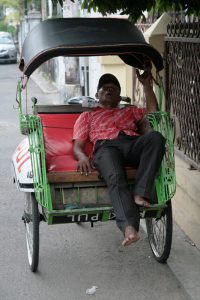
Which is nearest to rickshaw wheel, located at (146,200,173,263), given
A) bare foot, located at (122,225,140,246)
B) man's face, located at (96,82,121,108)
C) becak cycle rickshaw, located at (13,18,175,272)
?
becak cycle rickshaw, located at (13,18,175,272)

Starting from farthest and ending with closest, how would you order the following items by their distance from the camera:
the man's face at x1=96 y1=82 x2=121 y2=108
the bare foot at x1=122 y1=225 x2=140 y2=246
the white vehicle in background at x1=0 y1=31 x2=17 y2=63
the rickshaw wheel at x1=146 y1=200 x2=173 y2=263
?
the white vehicle in background at x1=0 y1=31 x2=17 y2=63
the man's face at x1=96 y1=82 x2=121 y2=108
the rickshaw wheel at x1=146 y1=200 x2=173 y2=263
the bare foot at x1=122 y1=225 x2=140 y2=246

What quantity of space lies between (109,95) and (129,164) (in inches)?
29.7

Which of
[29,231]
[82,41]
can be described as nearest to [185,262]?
[29,231]

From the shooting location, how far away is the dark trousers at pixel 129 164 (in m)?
4.08

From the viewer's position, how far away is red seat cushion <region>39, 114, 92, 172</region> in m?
4.55

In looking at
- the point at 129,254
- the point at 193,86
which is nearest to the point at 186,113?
the point at 193,86

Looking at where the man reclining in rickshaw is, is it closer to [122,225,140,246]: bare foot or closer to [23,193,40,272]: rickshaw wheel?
[122,225,140,246]: bare foot

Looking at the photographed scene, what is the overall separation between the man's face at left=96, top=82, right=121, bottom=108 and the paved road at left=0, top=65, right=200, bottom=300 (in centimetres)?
133

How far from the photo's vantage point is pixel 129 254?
16.5 feet

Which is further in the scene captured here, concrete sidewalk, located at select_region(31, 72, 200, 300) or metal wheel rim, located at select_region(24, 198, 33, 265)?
metal wheel rim, located at select_region(24, 198, 33, 265)

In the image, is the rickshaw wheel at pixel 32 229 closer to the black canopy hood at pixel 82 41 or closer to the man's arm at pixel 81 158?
A: the man's arm at pixel 81 158

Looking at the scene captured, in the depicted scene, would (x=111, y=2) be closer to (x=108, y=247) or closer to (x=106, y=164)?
(x=106, y=164)

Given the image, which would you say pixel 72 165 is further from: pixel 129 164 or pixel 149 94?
pixel 149 94

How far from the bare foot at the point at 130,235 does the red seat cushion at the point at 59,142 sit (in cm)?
76
